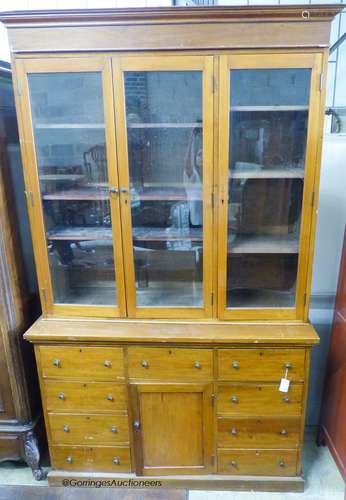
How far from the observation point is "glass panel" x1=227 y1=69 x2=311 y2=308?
1.36m

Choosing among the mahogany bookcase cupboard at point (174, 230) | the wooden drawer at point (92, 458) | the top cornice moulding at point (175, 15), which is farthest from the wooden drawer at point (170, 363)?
the top cornice moulding at point (175, 15)

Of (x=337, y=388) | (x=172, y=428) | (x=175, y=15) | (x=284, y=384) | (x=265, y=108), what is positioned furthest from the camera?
(x=337, y=388)

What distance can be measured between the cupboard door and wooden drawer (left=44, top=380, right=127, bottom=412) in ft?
0.23

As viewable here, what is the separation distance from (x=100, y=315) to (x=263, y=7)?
1.36 meters

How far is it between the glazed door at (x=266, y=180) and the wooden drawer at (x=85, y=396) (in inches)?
23.9

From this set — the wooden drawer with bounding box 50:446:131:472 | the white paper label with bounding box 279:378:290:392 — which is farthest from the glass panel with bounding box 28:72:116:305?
the white paper label with bounding box 279:378:290:392

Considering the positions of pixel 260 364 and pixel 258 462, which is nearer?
pixel 260 364

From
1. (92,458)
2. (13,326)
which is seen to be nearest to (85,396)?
(92,458)

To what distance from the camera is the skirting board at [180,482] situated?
5.42 ft

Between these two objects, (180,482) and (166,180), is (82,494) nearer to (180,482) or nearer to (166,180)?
(180,482)

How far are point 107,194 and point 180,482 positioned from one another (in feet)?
4.57

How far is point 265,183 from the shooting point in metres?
1.50

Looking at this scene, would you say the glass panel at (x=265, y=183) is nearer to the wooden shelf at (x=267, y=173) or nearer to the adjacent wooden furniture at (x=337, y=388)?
the wooden shelf at (x=267, y=173)

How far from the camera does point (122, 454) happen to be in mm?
1671
